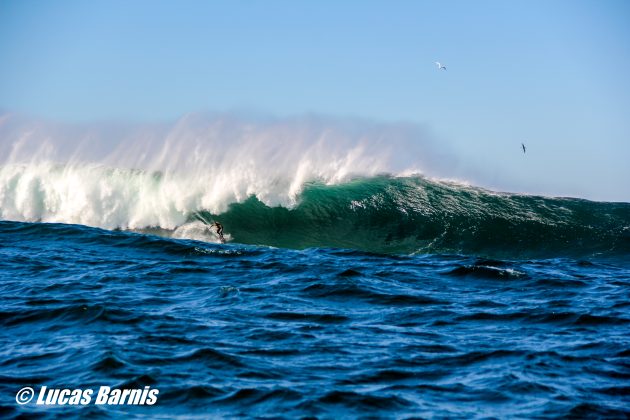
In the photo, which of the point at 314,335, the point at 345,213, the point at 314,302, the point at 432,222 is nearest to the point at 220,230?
the point at 345,213

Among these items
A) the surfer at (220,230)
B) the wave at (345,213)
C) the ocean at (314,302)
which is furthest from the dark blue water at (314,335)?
the wave at (345,213)

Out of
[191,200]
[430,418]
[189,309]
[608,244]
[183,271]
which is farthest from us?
[191,200]

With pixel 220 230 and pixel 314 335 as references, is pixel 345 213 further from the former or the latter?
pixel 314 335

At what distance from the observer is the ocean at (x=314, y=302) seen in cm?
793

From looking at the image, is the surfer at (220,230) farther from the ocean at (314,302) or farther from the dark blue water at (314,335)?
the dark blue water at (314,335)

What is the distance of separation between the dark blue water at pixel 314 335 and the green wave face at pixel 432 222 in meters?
4.25

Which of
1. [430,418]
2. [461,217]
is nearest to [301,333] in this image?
[430,418]

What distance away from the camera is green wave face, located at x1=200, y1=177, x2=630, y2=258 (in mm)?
20594

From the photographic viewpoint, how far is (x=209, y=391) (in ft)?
26.1

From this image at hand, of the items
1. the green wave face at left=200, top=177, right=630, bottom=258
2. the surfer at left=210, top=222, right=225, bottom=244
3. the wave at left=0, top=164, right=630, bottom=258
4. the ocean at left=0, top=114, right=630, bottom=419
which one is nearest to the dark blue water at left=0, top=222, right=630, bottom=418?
the ocean at left=0, top=114, right=630, bottom=419

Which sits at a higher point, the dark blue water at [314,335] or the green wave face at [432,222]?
the green wave face at [432,222]

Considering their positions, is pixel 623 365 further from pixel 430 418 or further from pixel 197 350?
pixel 197 350

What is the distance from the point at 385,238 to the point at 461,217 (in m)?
2.56

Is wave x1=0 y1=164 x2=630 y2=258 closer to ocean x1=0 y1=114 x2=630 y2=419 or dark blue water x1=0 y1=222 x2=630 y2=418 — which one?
ocean x1=0 y1=114 x2=630 y2=419
